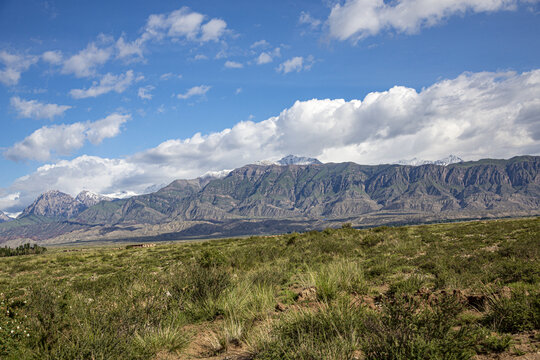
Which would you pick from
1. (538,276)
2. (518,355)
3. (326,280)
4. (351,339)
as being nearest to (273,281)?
(326,280)

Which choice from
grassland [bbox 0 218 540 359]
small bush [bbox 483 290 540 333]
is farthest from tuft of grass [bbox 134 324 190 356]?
small bush [bbox 483 290 540 333]

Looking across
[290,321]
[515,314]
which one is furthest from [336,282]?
[515,314]

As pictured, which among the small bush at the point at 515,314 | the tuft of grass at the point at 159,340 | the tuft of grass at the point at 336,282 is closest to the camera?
the small bush at the point at 515,314

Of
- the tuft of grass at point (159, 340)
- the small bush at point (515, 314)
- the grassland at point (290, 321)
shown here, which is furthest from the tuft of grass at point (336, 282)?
the tuft of grass at point (159, 340)

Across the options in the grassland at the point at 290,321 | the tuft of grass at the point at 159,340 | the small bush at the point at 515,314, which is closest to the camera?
the grassland at the point at 290,321

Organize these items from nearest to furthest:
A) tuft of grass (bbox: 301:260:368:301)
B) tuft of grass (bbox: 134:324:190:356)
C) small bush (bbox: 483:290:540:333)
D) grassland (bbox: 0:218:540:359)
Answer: grassland (bbox: 0:218:540:359) < small bush (bbox: 483:290:540:333) < tuft of grass (bbox: 134:324:190:356) < tuft of grass (bbox: 301:260:368:301)

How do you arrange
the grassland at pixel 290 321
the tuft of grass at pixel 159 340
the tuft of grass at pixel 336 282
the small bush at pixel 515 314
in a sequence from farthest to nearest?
the tuft of grass at pixel 336 282, the tuft of grass at pixel 159 340, the small bush at pixel 515 314, the grassland at pixel 290 321

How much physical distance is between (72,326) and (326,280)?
650 cm

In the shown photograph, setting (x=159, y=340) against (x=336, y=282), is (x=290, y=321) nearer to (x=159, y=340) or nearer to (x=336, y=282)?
(x=159, y=340)

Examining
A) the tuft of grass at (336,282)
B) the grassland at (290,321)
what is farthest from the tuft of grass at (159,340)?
the tuft of grass at (336,282)

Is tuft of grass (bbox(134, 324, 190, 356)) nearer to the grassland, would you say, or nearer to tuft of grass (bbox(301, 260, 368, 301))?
the grassland

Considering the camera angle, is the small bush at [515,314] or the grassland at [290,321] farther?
the small bush at [515,314]

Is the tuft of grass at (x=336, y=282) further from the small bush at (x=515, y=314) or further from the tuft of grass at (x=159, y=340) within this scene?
the tuft of grass at (x=159, y=340)

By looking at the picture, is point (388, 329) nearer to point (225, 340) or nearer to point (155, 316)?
point (225, 340)
